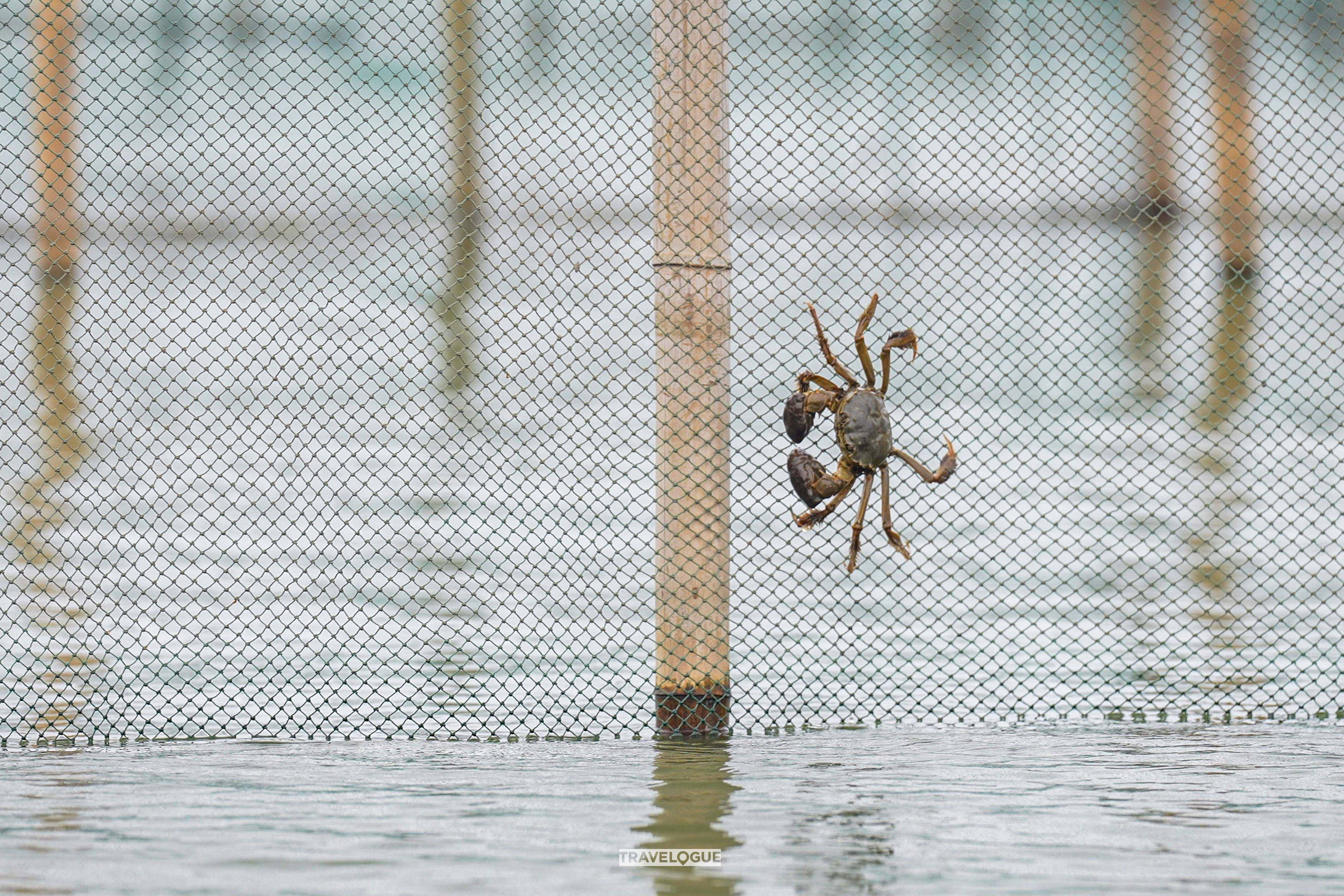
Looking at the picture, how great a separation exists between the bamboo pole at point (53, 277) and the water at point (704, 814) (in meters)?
2.65

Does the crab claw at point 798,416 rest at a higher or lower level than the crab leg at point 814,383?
lower

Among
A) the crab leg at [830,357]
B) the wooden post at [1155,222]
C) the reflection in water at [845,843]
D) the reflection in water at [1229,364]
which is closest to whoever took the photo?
the reflection in water at [845,843]

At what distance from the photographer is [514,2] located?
538cm

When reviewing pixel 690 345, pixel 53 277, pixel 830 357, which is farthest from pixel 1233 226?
pixel 690 345

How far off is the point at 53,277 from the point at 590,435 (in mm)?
3605

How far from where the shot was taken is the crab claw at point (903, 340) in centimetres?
477

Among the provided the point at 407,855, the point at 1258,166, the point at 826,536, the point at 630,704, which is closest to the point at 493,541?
the point at 826,536

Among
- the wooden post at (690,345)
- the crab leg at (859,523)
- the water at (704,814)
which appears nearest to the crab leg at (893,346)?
the crab leg at (859,523)

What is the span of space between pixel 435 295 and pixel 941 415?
5434 mm

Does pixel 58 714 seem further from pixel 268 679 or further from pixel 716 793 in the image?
pixel 716 793

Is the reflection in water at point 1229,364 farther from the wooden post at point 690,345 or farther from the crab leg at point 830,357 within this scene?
the wooden post at point 690,345

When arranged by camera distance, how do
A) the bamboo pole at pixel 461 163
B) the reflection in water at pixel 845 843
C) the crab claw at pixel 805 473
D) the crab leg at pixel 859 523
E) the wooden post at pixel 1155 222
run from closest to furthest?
the reflection in water at pixel 845 843
the crab leg at pixel 859 523
the crab claw at pixel 805 473
the bamboo pole at pixel 461 163
the wooden post at pixel 1155 222

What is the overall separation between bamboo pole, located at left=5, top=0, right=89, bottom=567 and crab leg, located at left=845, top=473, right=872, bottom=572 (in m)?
2.87

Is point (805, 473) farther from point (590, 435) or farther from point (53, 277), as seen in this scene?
point (53, 277)
